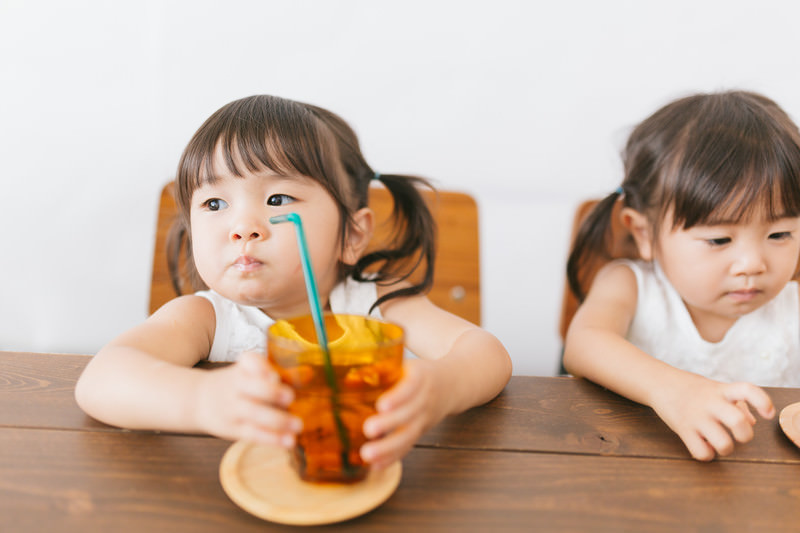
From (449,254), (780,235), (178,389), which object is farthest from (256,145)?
(780,235)

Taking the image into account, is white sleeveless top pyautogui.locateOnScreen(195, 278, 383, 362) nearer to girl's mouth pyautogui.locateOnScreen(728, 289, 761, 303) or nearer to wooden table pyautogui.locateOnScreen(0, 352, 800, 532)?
wooden table pyautogui.locateOnScreen(0, 352, 800, 532)

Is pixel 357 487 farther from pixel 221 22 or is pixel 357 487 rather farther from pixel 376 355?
pixel 221 22

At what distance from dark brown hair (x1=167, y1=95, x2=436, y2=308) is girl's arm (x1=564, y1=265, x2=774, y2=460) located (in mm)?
266

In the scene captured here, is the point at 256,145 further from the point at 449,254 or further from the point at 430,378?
the point at 449,254

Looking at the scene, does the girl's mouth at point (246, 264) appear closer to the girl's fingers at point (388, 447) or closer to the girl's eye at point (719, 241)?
the girl's fingers at point (388, 447)

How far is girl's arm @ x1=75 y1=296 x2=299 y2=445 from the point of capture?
438 mm

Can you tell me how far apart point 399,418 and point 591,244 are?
888 millimetres

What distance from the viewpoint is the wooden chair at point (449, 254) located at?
1.33 meters

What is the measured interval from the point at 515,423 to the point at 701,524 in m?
0.20

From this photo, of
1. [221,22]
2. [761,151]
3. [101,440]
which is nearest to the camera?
[101,440]

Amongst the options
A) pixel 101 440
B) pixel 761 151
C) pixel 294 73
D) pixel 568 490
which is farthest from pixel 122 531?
pixel 294 73

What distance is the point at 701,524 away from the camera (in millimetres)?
478

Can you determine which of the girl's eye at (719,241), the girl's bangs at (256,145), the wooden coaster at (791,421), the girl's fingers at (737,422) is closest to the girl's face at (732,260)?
the girl's eye at (719,241)

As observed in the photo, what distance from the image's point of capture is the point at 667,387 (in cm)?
68
